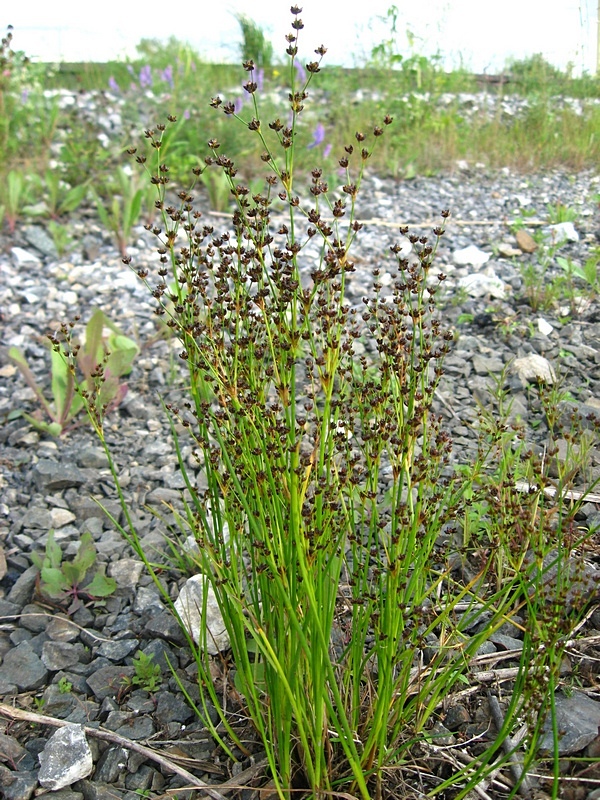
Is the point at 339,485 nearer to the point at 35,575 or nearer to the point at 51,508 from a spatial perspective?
the point at 35,575

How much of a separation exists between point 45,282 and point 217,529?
307 cm

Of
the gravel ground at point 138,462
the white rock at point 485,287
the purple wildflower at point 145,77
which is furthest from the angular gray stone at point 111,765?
the purple wildflower at point 145,77

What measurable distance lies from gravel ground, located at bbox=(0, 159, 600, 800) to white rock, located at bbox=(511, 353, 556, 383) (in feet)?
0.14

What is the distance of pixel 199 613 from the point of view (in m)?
2.09

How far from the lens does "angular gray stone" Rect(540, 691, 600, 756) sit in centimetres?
162

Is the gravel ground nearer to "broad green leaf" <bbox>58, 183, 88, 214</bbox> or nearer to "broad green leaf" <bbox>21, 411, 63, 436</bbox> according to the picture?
"broad green leaf" <bbox>21, 411, 63, 436</bbox>

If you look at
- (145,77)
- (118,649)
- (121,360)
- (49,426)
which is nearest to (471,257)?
(121,360)

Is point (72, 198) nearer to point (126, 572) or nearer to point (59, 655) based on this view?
point (126, 572)

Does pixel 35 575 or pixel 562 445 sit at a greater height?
pixel 562 445

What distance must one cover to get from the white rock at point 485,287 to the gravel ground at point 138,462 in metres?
0.01

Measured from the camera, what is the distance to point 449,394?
3.06 m

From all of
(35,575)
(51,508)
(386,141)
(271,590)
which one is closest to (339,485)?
(271,590)

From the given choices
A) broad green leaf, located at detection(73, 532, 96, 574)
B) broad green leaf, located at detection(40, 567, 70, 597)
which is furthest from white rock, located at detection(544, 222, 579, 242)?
broad green leaf, located at detection(40, 567, 70, 597)

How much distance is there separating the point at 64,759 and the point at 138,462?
4.54 ft
